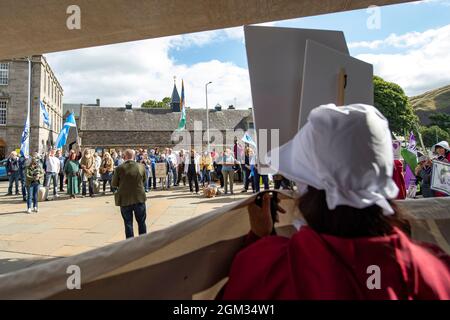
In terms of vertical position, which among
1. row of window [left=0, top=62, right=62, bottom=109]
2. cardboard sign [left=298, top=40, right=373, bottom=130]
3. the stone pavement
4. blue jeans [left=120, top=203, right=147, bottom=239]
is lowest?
the stone pavement

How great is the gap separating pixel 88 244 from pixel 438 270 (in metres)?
6.77

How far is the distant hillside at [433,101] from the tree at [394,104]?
98093 mm

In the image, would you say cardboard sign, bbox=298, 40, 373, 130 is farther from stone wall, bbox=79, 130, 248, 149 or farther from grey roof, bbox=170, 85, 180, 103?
grey roof, bbox=170, 85, 180, 103

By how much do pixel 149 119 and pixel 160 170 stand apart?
1687 inches

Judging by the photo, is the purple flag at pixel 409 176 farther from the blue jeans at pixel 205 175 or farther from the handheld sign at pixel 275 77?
the handheld sign at pixel 275 77

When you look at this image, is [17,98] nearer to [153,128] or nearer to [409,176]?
[153,128]

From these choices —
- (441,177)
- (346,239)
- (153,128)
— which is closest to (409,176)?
(441,177)

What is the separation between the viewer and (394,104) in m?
55.9

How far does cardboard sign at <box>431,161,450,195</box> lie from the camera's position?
22.1 ft

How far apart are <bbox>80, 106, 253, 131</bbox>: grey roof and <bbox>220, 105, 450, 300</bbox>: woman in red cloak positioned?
5702 centimetres

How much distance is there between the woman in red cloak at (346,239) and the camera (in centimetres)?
114

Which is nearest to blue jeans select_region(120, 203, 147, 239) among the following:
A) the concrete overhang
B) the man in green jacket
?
the man in green jacket

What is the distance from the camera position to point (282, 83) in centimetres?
250
